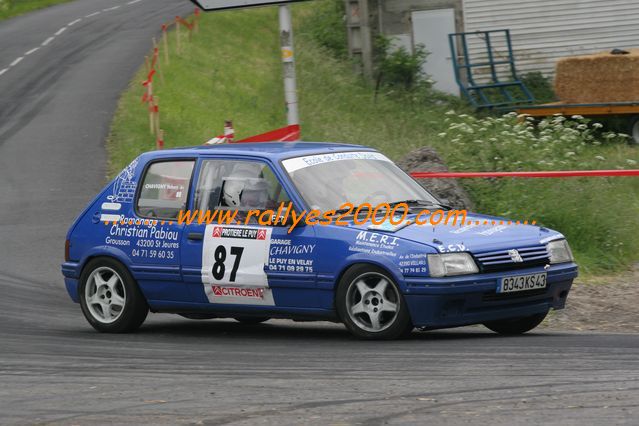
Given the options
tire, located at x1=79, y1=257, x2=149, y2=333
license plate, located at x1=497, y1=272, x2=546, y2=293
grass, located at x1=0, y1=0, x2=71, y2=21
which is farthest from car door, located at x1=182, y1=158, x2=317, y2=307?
grass, located at x1=0, y1=0, x2=71, y2=21

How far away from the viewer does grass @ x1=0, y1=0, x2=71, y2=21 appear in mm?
46031

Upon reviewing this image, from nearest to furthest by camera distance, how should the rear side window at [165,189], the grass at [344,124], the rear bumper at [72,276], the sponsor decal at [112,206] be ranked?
the rear side window at [165,189]
the sponsor decal at [112,206]
the rear bumper at [72,276]
the grass at [344,124]

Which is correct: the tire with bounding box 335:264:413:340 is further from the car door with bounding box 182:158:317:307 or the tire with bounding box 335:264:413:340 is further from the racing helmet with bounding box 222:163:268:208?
the racing helmet with bounding box 222:163:268:208

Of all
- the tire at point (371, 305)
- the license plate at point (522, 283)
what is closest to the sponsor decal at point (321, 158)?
the tire at point (371, 305)

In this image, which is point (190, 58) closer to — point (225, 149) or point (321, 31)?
point (321, 31)

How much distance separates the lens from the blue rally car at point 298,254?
898 centimetres

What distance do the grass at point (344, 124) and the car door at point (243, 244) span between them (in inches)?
182

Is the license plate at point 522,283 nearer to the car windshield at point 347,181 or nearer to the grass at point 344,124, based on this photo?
the car windshield at point 347,181

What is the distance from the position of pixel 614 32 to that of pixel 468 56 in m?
3.60

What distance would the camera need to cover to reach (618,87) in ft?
87.7

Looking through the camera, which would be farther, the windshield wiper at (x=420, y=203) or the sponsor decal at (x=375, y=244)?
the windshield wiper at (x=420, y=203)

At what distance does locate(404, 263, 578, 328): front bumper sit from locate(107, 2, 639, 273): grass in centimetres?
415

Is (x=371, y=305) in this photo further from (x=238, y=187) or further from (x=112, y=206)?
(x=112, y=206)

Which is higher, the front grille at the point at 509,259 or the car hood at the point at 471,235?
the car hood at the point at 471,235
